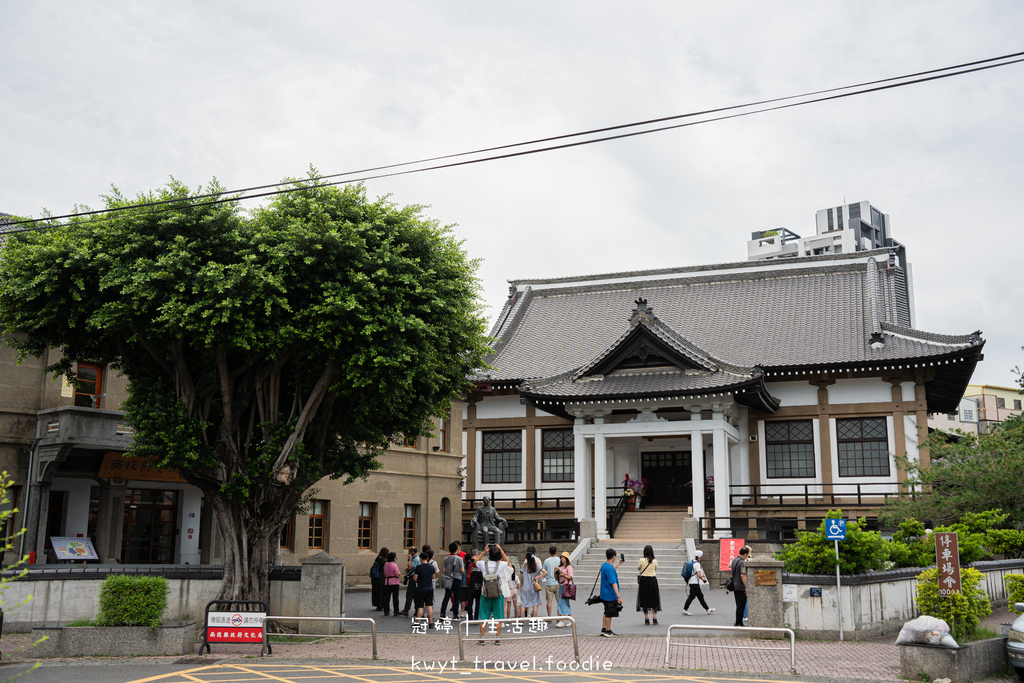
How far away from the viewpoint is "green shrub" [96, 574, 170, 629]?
14.5m

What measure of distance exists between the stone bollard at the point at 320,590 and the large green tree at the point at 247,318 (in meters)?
0.81

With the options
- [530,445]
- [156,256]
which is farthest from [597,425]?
[156,256]

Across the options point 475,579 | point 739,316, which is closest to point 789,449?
point 739,316

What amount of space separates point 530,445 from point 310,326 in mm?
21812

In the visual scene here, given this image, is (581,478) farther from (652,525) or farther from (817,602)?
(817,602)

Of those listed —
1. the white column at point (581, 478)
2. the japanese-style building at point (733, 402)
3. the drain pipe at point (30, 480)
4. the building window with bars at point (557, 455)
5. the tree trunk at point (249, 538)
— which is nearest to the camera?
the tree trunk at point (249, 538)

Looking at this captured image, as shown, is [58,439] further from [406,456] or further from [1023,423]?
[1023,423]

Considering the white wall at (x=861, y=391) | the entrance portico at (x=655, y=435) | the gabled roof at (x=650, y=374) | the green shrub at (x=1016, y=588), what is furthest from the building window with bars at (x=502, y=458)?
the green shrub at (x=1016, y=588)

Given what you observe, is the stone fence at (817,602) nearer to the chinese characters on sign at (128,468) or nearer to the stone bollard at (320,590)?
the stone bollard at (320,590)

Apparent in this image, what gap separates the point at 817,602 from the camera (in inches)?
606

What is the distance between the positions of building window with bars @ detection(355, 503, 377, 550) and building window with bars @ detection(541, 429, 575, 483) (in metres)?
10.1

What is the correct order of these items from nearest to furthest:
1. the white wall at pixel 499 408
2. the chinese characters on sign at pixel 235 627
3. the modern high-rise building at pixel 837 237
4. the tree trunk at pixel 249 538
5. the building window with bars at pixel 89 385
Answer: the chinese characters on sign at pixel 235 627 → the tree trunk at pixel 249 538 → the building window with bars at pixel 89 385 → the white wall at pixel 499 408 → the modern high-rise building at pixel 837 237

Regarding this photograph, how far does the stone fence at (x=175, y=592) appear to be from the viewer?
656 inches

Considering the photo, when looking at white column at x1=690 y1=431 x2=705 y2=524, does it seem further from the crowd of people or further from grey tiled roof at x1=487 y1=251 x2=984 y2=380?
the crowd of people
